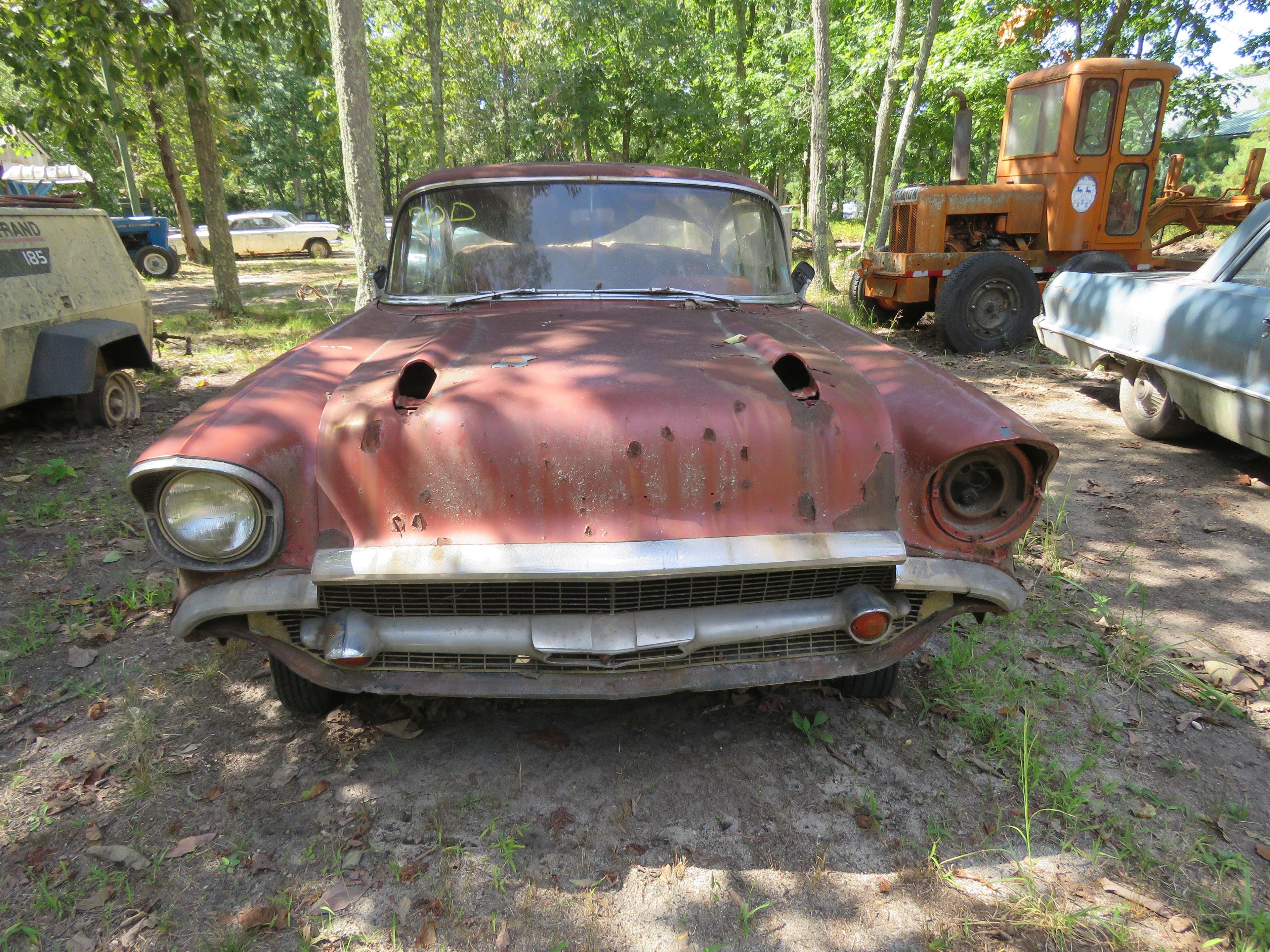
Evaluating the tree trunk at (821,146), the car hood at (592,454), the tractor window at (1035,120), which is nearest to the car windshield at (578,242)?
the car hood at (592,454)

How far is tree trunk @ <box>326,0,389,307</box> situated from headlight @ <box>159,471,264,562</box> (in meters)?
5.08

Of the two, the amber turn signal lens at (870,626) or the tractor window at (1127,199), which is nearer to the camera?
the amber turn signal lens at (870,626)

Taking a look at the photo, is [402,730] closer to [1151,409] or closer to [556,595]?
[556,595]

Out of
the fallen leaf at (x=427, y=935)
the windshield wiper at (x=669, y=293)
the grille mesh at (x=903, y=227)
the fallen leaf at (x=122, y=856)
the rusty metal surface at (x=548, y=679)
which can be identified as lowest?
the fallen leaf at (x=427, y=935)

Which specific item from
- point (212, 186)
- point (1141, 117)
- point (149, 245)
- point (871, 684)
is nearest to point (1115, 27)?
point (1141, 117)

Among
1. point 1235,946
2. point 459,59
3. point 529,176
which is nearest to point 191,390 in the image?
point 529,176

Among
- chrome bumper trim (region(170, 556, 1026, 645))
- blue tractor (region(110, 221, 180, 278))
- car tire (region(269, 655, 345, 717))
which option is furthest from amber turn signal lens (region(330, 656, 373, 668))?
blue tractor (region(110, 221, 180, 278))

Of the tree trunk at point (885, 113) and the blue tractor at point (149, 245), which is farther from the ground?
the tree trunk at point (885, 113)

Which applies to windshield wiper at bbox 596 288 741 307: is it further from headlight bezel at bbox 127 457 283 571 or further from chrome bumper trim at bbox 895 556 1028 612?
headlight bezel at bbox 127 457 283 571

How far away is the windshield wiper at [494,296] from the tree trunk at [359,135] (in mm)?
4017

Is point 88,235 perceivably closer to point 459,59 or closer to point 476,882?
point 476,882

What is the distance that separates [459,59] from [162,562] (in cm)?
1940

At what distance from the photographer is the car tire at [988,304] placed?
7.47 meters

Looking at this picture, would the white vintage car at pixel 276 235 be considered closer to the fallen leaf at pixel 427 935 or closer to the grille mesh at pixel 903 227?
the grille mesh at pixel 903 227
